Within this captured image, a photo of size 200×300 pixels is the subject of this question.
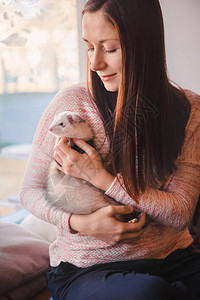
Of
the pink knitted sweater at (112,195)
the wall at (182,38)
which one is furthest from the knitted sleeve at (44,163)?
the wall at (182,38)

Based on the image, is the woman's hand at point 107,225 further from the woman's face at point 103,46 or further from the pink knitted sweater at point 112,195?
the woman's face at point 103,46

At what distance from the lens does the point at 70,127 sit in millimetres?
574

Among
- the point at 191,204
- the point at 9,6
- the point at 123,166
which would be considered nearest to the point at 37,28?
the point at 9,6

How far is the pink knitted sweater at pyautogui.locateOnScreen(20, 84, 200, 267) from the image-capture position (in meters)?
0.60

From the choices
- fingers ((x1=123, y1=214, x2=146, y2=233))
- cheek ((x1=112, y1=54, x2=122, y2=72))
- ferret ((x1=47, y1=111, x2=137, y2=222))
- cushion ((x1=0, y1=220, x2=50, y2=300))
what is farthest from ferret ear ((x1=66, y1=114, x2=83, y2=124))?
cushion ((x1=0, y1=220, x2=50, y2=300))

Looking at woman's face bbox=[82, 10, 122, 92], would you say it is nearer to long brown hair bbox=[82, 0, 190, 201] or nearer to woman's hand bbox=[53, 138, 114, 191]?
long brown hair bbox=[82, 0, 190, 201]

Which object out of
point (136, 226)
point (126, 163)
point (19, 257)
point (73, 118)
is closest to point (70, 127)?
point (73, 118)

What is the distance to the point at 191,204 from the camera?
0.64m

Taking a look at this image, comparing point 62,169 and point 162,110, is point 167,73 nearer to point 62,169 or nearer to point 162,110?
point 162,110

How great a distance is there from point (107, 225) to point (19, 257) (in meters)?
0.31

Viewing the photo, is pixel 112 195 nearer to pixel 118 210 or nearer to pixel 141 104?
pixel 118 210

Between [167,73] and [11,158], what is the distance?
0.37 m

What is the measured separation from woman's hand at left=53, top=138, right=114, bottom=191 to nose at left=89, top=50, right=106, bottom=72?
14 cm

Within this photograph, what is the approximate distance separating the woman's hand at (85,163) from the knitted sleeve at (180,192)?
2 cm
